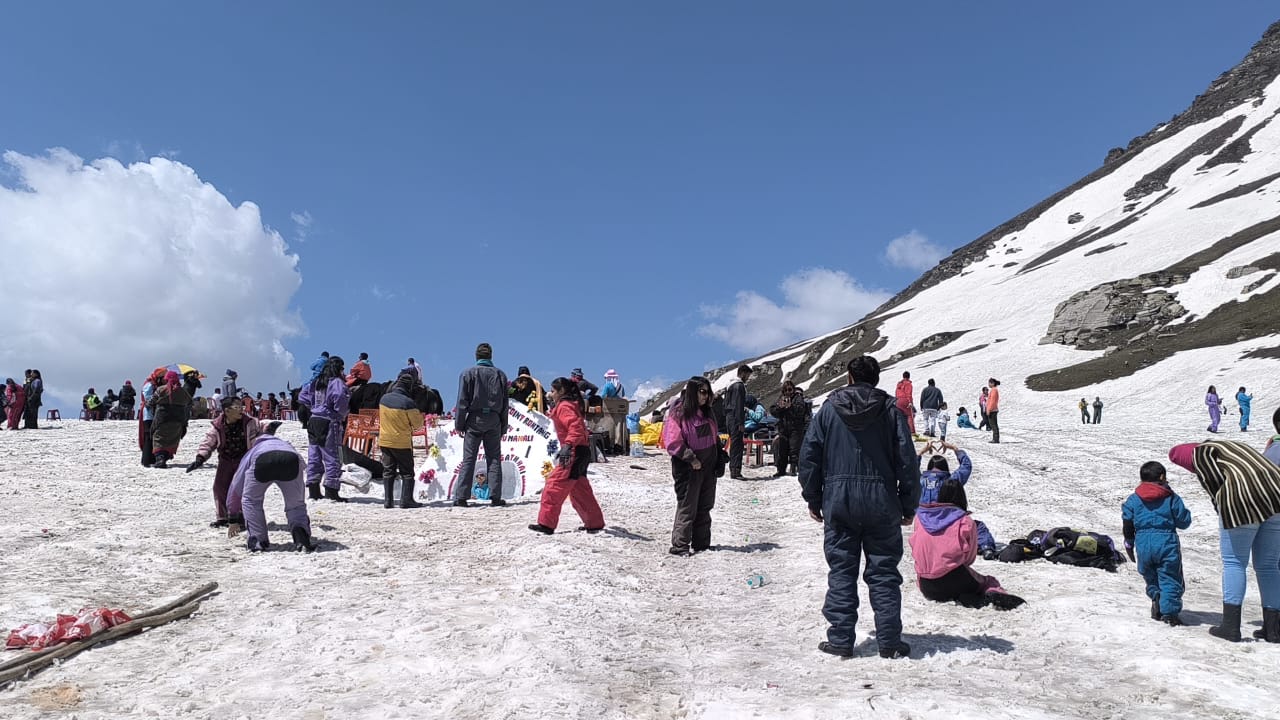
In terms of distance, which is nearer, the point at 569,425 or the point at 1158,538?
the point at 1158,538

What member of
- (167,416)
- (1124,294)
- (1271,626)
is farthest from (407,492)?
(1124,294)

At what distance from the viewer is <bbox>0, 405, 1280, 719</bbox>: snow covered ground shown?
5.05 metres

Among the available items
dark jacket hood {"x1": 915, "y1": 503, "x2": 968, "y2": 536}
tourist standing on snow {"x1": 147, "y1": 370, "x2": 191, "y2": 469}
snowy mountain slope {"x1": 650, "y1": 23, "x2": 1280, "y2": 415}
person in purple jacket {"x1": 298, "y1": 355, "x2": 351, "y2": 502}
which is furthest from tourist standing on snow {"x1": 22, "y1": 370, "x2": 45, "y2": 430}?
snowy mountain slope {"x1": 650, "y1": 23, "x2": 1280, "y2": 415}

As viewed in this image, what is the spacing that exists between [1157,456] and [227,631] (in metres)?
22.2

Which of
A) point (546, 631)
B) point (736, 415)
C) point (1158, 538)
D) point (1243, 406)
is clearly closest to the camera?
point (546, 631)

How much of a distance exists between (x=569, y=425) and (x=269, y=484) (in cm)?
351

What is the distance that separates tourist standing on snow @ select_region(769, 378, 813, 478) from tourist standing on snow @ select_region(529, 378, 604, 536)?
7935 mm

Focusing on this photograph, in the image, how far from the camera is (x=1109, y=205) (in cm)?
14012

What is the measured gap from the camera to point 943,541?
7746 mm

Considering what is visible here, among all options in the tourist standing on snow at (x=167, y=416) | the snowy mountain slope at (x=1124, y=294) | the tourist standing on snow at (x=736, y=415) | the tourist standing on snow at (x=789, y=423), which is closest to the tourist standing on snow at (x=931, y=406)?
the tourist standing on snow at (x=789, y=423)

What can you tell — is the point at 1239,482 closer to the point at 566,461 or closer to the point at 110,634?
the point at 566,461

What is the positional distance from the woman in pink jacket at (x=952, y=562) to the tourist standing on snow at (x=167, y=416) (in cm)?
1501

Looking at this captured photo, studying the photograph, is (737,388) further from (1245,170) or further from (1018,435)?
(1245,170)

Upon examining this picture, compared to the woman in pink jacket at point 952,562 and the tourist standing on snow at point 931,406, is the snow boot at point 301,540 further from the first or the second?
the tourist standing on snow at point 931,406
